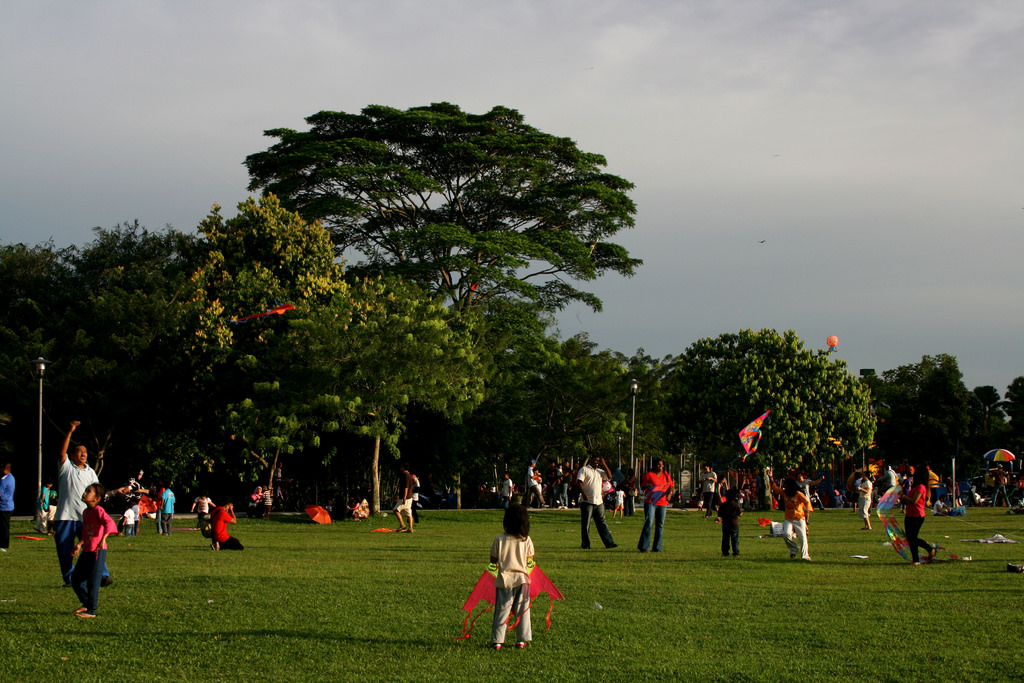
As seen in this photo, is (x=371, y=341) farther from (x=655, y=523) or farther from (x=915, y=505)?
(x=915, y=505)

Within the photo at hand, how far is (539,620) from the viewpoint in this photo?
9.84 metres

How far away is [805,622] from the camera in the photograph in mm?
9742

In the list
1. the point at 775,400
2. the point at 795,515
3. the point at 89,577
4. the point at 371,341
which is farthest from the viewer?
the point at 775,400

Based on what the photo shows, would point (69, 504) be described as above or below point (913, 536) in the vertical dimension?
above

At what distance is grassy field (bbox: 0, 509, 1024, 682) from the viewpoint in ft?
25.0

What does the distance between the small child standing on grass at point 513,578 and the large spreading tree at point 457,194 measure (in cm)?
2821

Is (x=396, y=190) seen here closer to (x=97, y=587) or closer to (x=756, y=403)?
(x=756, y=403)

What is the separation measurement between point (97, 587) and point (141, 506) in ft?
47.1

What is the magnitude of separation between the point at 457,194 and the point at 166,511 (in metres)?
20.4

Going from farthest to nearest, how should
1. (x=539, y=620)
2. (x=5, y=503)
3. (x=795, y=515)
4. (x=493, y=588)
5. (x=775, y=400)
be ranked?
(x=775, y=400) < (x=5, y=503) < (x=795, y=515) < (x=539, y=620) < (x=493, y=588)

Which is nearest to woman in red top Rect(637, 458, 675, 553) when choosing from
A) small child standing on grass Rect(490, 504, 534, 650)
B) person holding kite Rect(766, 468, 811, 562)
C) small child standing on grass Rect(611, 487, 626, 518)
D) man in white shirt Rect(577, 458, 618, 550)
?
man in white shirt Rect(577, 458, 618, 550)

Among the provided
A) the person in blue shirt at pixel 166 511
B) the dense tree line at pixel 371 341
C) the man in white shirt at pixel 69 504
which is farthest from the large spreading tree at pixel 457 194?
the man in white shirt at pixel 69 504

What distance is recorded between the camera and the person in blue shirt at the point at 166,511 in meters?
23.4

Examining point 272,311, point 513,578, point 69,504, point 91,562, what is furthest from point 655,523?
point 272,311
